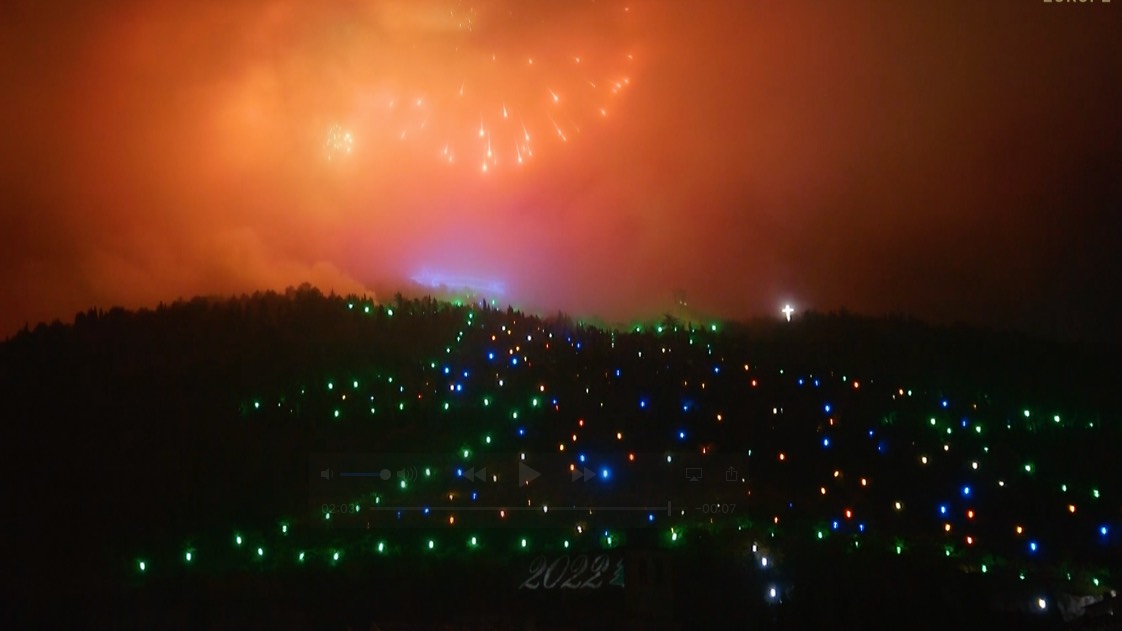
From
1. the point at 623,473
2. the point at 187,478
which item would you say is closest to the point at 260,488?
the point at 187,478

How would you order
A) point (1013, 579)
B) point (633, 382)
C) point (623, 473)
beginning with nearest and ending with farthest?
point (1013, 579)
point (623, 473)
point (633, 382)

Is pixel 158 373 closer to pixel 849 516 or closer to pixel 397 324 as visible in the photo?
pixel 397 324

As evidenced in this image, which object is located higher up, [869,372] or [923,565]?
[869,372]

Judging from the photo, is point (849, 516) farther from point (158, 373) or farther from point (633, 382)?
point (158, 373)

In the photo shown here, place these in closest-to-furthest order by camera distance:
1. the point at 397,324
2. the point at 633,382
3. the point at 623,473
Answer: the point at 623,473, the point at 633,382, the point at 397,324

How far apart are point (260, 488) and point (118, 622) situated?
8.22 feet

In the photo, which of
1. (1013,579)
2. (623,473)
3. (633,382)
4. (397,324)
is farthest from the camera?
(397,324)

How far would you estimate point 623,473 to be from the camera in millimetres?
13859

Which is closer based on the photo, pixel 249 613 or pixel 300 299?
pixel 249 613

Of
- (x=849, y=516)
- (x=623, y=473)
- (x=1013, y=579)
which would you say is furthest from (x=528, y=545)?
(x=1013, y=579)

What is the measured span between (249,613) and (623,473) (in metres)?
5.49

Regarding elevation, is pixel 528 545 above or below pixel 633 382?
below

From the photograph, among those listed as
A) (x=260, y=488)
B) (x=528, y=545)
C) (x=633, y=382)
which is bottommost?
(x=528, y=545)

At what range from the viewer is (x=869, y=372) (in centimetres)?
1598
